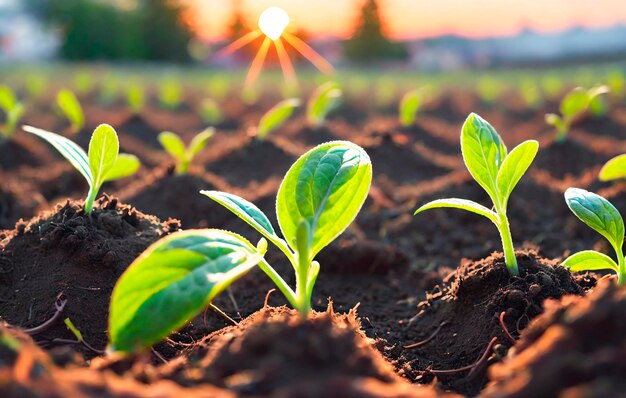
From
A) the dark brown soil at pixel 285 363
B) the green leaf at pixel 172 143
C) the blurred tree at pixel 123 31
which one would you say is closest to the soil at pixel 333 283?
the dark brown soil at pixel 285 363

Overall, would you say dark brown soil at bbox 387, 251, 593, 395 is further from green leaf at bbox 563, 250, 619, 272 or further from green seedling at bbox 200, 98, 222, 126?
green seedling at bbox 200, 98, 222, 126

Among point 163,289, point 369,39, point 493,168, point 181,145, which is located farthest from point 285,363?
point 369,39

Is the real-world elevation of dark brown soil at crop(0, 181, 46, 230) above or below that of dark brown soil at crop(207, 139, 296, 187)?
below

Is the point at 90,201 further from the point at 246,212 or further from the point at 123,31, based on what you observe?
the point at 123,31

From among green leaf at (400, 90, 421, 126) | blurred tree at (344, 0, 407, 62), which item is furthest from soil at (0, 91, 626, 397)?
blurred tree at (344, 0, 407, 62)

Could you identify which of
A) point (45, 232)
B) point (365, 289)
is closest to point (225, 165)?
point (365, 289)
